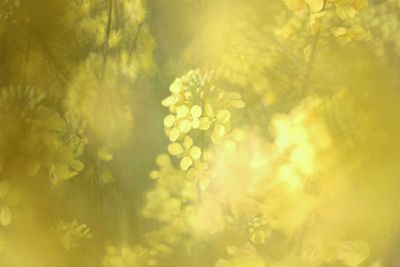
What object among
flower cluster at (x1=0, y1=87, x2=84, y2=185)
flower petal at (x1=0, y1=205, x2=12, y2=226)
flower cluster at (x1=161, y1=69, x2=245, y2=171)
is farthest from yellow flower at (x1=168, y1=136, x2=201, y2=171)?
flower petal at (x1=0, y1=205, x2=12, y2=226)

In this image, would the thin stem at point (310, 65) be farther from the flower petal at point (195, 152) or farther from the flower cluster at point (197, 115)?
the flower petal at point (195, 152)

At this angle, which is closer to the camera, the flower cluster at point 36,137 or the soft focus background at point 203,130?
the soft focus background at point 203,130

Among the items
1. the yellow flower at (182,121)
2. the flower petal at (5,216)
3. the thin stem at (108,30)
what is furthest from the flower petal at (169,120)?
the flower petal at (5,216)

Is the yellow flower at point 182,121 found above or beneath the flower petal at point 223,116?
above


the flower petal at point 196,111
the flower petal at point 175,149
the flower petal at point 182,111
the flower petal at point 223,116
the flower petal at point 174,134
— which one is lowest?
the flower petal at point 175,149

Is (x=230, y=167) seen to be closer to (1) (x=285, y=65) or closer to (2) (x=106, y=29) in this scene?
(1) (x=285, y=65)

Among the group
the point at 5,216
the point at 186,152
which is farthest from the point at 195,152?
the point at 5,216

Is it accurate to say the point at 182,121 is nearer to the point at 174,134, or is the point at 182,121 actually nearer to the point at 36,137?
the point at 174,134

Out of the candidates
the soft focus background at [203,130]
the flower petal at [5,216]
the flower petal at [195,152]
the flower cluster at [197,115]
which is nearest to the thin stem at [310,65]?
the soft focus background at [203,130]
